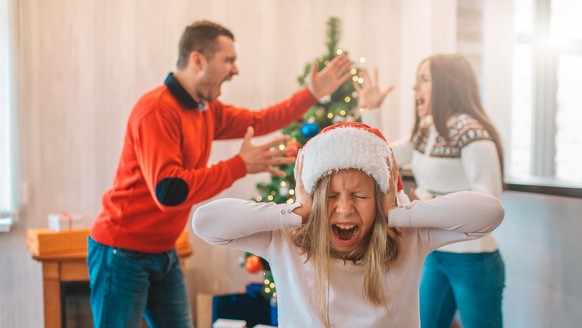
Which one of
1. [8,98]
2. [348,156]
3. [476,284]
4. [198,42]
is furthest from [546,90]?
[8,98]

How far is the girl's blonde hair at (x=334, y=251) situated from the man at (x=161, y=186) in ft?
2.09

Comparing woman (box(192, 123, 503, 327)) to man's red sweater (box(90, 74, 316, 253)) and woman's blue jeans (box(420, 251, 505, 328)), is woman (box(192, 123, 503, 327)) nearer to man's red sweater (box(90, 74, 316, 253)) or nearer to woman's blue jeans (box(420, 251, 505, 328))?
man's red sweater (box(90, 74, 316, 253))

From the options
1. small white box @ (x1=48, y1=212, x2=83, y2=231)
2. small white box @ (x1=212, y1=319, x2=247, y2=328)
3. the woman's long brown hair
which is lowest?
small white box @ (x1=212, y1=319, x2=247, y2=328)

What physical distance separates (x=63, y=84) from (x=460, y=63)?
230 centimetres

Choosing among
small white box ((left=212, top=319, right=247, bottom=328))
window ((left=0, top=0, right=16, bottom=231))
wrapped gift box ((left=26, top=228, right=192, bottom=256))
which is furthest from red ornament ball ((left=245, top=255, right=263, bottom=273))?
window ((left=0, top=0, right=16, bottom=231))

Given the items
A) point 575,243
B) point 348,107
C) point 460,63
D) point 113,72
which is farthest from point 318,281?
point 113,72

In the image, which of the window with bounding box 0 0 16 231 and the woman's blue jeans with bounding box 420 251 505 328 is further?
the window with bounding box 0 0 16 231

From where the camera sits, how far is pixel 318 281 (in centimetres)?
143

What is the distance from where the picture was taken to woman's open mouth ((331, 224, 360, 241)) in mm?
1445

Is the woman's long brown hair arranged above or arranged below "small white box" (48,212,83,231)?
above

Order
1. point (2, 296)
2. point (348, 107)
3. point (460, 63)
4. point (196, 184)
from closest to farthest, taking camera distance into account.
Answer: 1. point (196, 184)
2. point (460, 63)
3. point (348, 107)
4. point (2, 296)

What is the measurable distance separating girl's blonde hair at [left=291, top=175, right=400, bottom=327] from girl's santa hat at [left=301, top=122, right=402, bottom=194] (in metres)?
0.03

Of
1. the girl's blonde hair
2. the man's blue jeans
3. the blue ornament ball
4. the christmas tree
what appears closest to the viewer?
the girl's blonde hair

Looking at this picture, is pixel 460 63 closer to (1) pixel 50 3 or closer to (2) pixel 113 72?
(2) pixel 113 72
